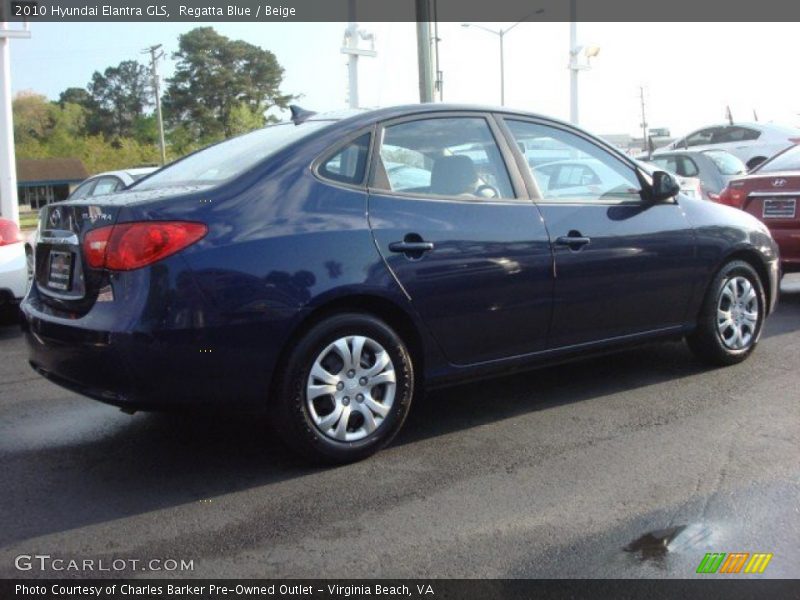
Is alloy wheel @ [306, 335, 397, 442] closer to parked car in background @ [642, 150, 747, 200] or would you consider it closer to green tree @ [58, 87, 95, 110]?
parked car in background @ [642, 150, 747, 200]

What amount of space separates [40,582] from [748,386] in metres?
4.00

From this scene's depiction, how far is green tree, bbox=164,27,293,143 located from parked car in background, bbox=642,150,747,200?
189 ft

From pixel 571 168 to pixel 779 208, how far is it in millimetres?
3578

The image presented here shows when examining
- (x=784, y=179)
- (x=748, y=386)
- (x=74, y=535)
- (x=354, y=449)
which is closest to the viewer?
(x=74, y=535)

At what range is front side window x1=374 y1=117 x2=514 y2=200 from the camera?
4.15 meters

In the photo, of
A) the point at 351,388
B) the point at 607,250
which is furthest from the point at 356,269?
the point at 607,250

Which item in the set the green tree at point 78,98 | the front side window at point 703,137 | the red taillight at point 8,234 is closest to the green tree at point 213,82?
the green tree at point 78,98

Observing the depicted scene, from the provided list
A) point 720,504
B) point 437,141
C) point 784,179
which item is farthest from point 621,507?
point 784,179

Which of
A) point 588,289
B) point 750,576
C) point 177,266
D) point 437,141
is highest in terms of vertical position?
point 437,141

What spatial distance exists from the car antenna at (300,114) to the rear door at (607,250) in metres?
1.08

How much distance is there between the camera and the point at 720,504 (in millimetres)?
3408

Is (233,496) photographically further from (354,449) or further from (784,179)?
(784,179)

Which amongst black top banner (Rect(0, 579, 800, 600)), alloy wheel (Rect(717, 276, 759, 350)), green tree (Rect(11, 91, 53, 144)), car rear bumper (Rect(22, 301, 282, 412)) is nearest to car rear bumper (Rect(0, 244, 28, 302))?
car rear bumper (Rect(22, 301, 282, 412))

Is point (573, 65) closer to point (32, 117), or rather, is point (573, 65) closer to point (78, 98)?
point (32, 117)
